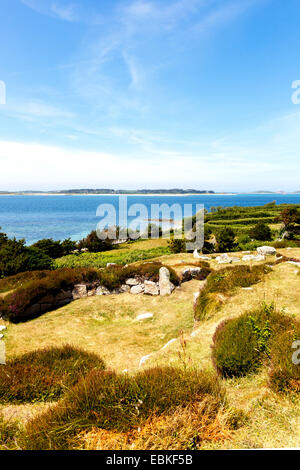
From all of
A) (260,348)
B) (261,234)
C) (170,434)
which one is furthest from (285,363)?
(261,234)

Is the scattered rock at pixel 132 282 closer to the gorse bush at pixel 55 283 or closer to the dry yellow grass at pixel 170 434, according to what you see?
the gorse bush at pixel 55 283

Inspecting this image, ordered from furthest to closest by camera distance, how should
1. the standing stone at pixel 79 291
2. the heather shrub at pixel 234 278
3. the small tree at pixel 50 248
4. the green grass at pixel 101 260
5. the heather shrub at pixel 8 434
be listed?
the small tree at pixel 50 248 < the green grass at pixel 101 260 < the standing stone at pixel 79 291 < the heather shrub at pixel 234 278 < the heather shrub at pixel 8 434

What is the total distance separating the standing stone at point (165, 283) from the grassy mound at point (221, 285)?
10.9 feet

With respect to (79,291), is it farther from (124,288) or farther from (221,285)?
(221,285)

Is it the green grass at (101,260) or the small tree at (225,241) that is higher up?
the small tree at (225,241)

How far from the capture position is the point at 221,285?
359 inches

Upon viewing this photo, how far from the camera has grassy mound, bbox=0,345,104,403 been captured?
462cm

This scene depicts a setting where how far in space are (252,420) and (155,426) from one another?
1.34 meters

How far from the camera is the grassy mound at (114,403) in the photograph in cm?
287

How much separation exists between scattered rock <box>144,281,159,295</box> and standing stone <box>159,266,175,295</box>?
27 cm

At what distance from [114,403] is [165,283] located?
32.8 feet

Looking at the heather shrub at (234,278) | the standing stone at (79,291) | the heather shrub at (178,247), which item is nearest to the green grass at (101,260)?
the heather shrub at (178,247)
